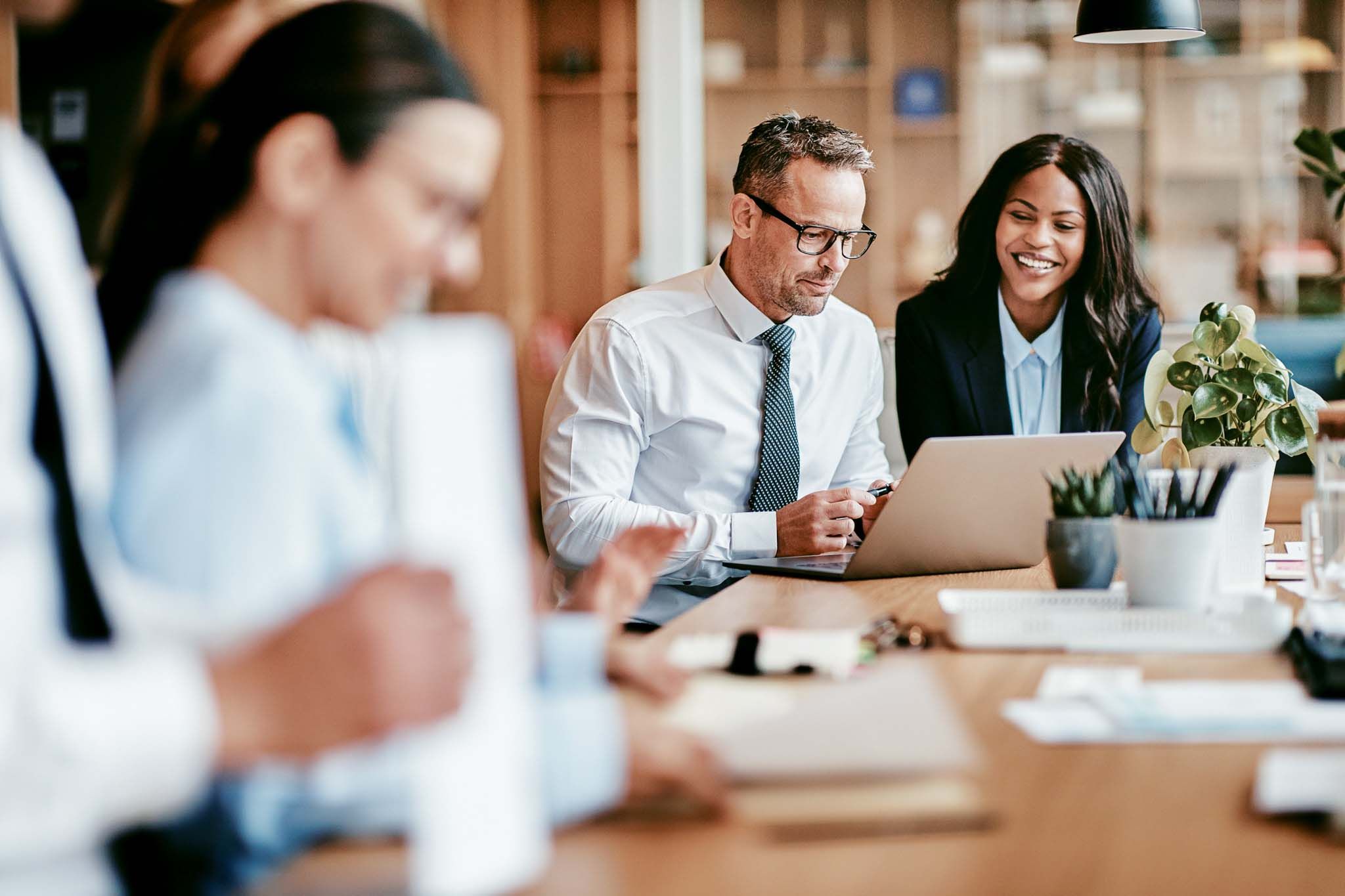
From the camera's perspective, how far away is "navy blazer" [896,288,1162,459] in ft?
8.21

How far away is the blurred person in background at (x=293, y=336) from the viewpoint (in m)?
0.67

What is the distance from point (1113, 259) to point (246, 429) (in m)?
2.26

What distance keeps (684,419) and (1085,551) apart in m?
0.98

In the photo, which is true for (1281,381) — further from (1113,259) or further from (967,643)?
(1113,259)

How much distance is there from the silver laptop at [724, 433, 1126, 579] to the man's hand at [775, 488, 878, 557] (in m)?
0.13

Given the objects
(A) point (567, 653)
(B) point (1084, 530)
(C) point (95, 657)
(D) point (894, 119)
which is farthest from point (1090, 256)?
(D) point (894, 119)

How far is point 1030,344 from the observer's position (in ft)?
8.64

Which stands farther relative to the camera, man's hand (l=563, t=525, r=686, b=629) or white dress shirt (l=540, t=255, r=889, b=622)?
white dress shirt (l=540, t=255, r=889, b=622)

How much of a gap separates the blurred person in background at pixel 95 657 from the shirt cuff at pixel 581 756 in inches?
6.1

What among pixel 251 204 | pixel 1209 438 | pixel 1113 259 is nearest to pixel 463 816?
pixel 251 204

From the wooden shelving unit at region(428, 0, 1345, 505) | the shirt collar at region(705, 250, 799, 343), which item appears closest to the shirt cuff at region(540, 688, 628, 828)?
the shirt collar at region(705, 250, 799, 343)

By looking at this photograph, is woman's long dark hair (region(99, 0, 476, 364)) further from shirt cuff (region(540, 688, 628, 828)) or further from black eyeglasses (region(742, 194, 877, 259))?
black eyeglasses (region(742, 194, 877, 259))

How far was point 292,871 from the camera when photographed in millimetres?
704

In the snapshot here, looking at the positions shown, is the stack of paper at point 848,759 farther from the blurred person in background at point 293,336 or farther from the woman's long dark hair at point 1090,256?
the woman's long dark hair at point 1090,256
